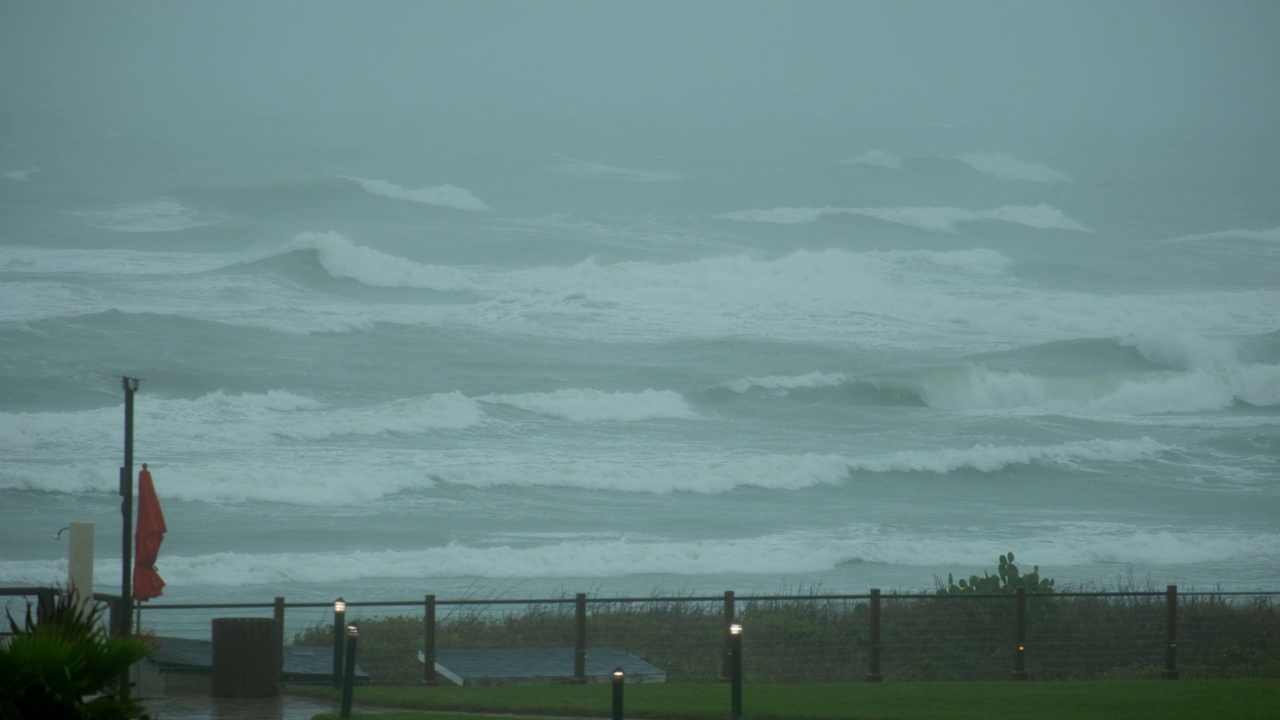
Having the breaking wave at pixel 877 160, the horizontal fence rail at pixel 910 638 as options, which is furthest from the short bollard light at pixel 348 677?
the breaking wave at pixel 877 160

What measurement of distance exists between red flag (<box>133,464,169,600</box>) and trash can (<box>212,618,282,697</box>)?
683 mm

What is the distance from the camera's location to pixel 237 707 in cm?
1030

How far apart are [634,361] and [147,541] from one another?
32.8 meters

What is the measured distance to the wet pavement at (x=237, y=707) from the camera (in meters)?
9.88

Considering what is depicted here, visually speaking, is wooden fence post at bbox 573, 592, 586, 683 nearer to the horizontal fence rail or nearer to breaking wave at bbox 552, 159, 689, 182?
A: the horizontal fence rail

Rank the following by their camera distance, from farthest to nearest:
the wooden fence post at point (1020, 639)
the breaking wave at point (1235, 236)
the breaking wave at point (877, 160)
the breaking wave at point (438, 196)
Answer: the breaking wave at point (877, 160)
the breaking wave at point (1235, 236)
the breaking wave at point (438, 196)
the wooden fence post at point (1020, 639)

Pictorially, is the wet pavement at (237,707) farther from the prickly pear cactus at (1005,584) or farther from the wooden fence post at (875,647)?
the prickly pear cactus at (1005,584)

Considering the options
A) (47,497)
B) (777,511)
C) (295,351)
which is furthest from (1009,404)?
(47,497)

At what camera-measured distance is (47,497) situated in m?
28.0

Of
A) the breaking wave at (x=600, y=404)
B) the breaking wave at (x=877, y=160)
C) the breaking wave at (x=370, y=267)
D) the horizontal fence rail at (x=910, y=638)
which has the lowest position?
the horizontal fence rail at (x=910, y=638)

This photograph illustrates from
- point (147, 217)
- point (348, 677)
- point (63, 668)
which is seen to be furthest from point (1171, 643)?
point (147, 217)

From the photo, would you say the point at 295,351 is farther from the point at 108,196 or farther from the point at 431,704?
the point at 431,704

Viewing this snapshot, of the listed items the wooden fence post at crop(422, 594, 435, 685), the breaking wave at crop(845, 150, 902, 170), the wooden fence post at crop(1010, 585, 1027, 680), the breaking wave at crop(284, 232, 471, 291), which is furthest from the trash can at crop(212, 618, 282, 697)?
the breaking wave at crop(845, 150, 902, 170)

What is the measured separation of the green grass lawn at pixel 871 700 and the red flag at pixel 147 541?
1.37m
